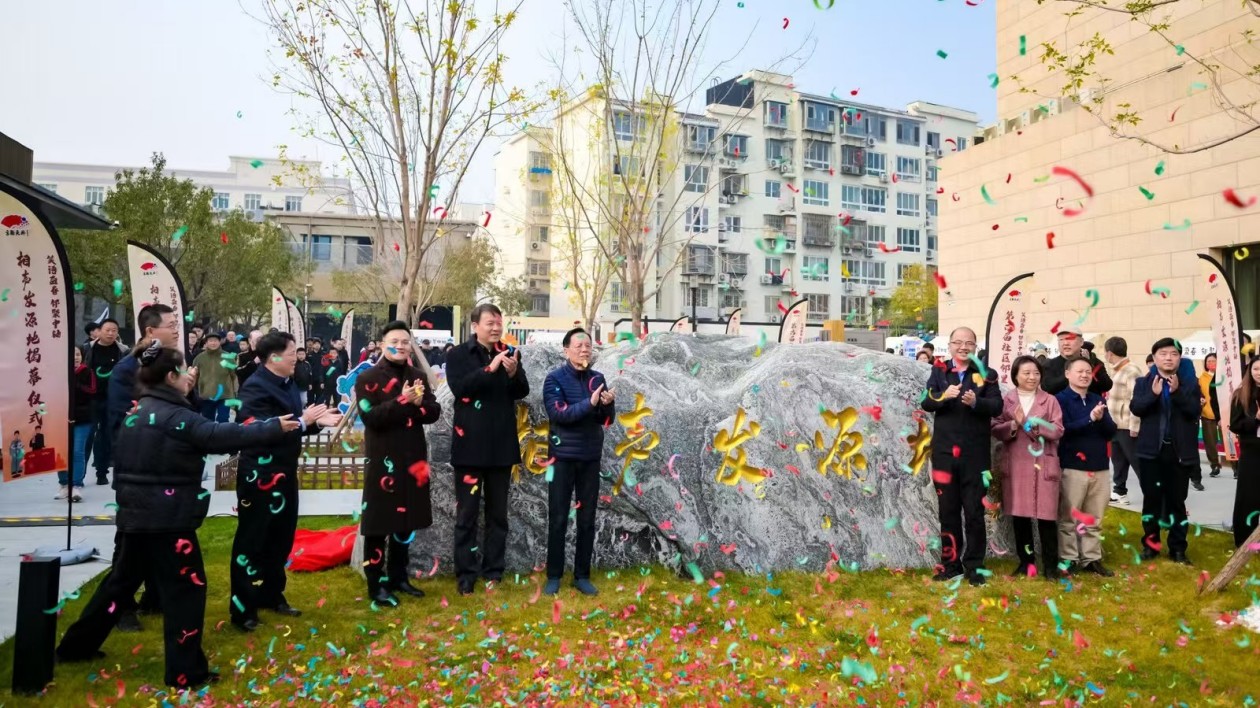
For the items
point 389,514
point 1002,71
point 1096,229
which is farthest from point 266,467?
point 1002,71

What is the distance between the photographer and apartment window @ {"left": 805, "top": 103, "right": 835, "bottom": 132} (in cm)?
4906

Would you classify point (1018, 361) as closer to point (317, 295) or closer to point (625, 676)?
point (625, 676)

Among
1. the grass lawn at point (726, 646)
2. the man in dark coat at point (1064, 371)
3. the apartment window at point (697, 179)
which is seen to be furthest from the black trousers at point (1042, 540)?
the apartment window at point (697, 179)

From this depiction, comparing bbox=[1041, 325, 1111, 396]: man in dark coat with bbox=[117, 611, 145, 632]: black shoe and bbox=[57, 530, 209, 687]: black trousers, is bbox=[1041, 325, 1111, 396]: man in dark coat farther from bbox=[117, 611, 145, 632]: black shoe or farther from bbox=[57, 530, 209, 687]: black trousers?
bbox=[117, 611, 145, 632]: black shoe

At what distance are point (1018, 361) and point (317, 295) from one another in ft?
136

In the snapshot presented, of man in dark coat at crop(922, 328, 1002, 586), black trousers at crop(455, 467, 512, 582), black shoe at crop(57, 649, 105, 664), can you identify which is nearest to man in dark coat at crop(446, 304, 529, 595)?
black trousers at crop(455, 467, 512, 582)

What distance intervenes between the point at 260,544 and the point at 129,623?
2.76 ft

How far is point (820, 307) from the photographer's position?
165ft

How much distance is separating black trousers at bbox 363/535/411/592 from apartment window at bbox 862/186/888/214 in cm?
4824

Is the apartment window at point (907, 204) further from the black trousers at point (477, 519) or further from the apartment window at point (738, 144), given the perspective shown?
the black trousers at point (477, 519)

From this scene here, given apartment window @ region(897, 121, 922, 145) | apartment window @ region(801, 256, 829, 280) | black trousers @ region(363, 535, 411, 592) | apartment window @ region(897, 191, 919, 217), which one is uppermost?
apartment window @ region(897, 121, 922, 145)

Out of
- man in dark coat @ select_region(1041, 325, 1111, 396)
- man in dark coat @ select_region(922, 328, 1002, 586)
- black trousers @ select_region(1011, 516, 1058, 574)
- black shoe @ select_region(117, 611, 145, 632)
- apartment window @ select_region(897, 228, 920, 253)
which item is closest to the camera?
black shoe @ select_region(117, 611, 145, 632)

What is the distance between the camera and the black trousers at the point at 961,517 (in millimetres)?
6008

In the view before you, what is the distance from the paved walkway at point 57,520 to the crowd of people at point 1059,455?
504 centimetres
